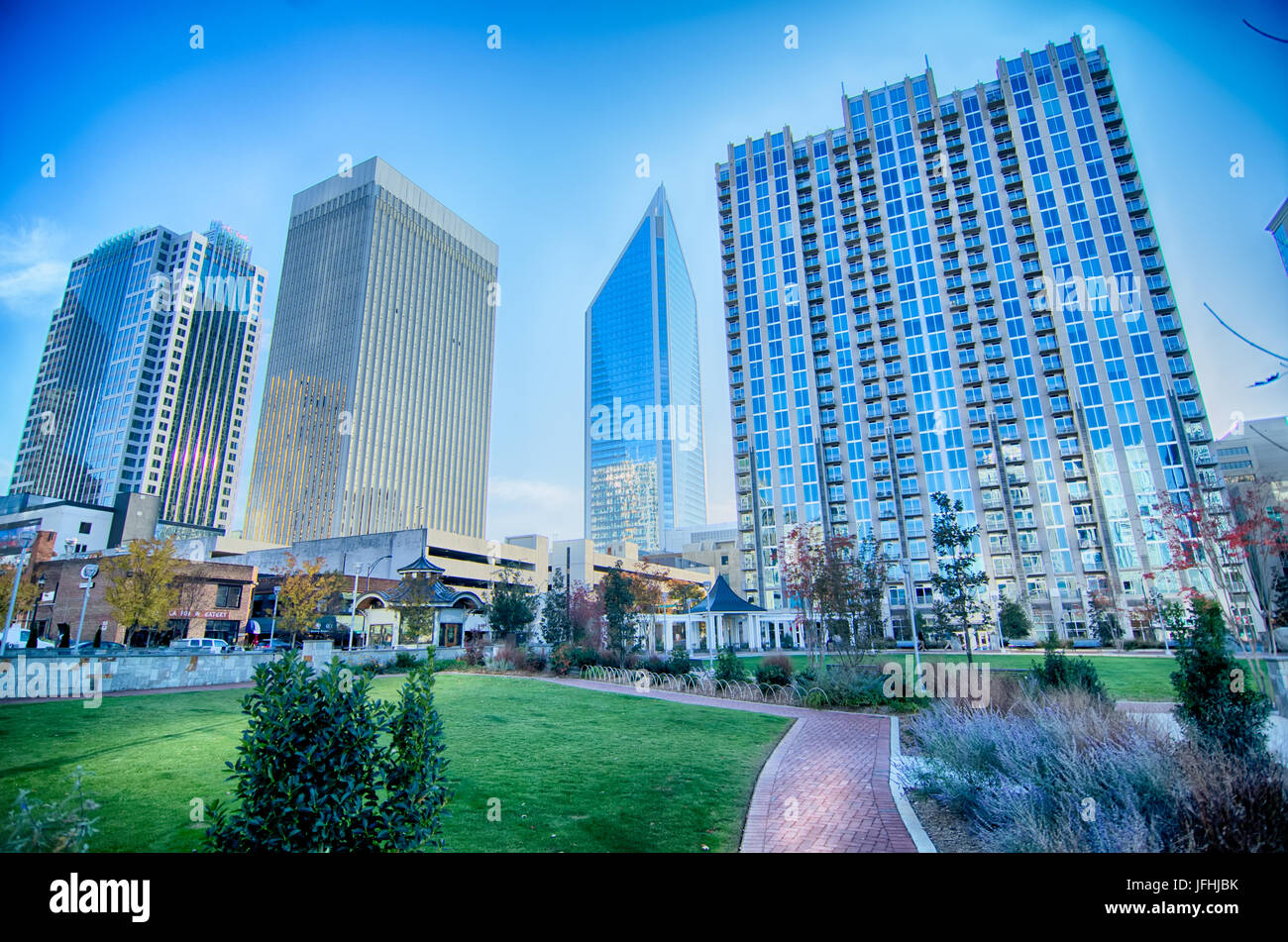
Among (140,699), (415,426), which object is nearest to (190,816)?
(140,699)

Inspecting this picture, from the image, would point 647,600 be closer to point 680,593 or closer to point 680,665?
point 680,665

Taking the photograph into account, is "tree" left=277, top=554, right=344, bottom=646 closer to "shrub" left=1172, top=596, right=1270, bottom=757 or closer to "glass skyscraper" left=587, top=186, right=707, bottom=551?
"shrub" left=1172, top=596, right=1270, bottom=757

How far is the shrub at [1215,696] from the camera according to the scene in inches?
230

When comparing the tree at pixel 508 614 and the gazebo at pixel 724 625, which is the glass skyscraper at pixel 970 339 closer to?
the gazebo at pixel 724 625

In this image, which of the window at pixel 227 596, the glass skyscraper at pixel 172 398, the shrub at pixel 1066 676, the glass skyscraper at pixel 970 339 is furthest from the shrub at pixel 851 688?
the glass skyscraper at pixel 172 398

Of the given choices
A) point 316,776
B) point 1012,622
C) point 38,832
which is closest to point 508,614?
point 38,832

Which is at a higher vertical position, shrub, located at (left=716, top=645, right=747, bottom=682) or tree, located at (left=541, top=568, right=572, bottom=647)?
tree, located at (left=541, top=568, right=572, bottom=647)

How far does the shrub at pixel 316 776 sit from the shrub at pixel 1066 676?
11.6 meters

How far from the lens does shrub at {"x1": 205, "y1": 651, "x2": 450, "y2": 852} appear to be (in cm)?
355

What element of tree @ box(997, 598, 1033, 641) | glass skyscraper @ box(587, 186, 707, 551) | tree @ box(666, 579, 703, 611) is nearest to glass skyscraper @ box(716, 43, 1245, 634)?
tree @ box(997, 598, 1033, 641)

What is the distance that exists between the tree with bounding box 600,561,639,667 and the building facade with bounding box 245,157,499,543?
79602mm

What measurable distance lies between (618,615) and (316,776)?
25.5 metres

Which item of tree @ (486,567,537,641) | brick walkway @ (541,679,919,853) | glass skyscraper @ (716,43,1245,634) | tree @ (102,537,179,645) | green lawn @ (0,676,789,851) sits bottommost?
brick walkway @ (541,679,919,853)

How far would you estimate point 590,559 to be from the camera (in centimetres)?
6906
